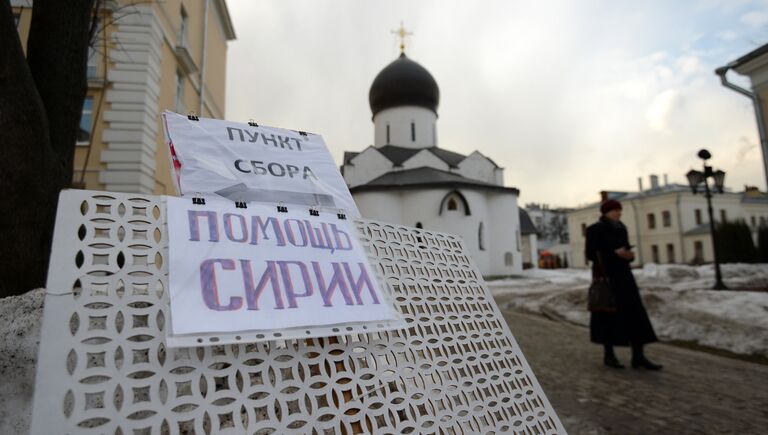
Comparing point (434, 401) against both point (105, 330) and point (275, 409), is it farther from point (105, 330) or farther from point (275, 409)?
point (105, 330)

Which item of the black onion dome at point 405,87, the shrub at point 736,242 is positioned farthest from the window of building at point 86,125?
the shrub at point 736,242

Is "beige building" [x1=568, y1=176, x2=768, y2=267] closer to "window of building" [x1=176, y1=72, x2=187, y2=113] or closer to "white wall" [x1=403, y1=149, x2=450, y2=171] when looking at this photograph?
"white wall" [x1=403, y1=149, x2=450, y2=171]

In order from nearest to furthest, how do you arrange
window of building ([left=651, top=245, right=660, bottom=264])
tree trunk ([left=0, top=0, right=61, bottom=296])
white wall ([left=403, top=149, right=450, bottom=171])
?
tree trunk ([left=0, top=0, right=61, bottom=296]) < white wall ([left=403, top=149, right=450, bottom=171]) < window of building ([left=651, top=245, right=660, bottom=264])

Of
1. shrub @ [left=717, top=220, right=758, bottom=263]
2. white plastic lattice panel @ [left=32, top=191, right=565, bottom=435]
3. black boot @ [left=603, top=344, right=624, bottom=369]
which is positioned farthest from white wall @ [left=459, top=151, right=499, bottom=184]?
white plastic lattice panel @ [left=32, top=191, right=565, bottom=435]

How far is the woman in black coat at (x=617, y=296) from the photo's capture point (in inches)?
178

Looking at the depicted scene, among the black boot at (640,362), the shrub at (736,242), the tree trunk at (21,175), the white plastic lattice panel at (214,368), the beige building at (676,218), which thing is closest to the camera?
the white plastic lattice panel at (214,368)

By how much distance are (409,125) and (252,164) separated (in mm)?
26013

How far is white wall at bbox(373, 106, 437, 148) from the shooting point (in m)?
27.4

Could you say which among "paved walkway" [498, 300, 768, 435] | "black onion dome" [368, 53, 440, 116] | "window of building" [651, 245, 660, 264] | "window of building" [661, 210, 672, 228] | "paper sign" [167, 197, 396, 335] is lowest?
"paved walkway" [498, 300, 768, 435]

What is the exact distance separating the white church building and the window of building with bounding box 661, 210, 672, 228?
68.8 feet

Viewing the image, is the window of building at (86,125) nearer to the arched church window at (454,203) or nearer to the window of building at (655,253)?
the arched church window at (454,203)

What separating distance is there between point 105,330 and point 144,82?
40.7ft

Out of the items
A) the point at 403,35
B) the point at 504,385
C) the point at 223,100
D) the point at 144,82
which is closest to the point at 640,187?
the point at 403,35

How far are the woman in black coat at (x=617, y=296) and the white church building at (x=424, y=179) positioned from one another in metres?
17.5
